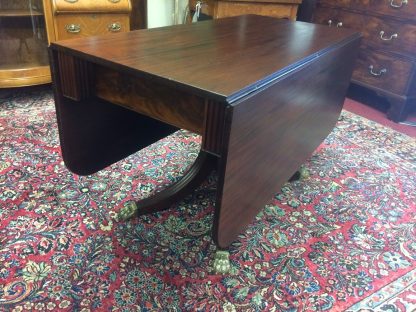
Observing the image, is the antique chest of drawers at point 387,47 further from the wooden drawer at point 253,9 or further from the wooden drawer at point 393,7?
the wooden drawer at point 253,9

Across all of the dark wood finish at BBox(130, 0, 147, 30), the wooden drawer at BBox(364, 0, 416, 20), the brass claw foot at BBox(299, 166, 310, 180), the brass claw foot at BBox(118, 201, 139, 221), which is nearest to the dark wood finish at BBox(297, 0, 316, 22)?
the wooden drawer at BBox(364, 0, 416, 20)

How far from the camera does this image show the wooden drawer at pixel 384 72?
208 cm

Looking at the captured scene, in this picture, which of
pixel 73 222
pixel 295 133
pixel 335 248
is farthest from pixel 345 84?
pixel 73 222

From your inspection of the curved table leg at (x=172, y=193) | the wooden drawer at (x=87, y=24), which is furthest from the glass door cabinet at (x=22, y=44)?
the curved table leg at (x=172, y=193)

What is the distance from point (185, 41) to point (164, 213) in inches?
22.4

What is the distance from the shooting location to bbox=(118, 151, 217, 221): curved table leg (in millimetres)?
1170

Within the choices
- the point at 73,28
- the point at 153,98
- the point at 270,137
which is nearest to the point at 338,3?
the point at 73,28

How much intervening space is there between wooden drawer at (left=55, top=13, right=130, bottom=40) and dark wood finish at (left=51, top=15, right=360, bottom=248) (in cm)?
90

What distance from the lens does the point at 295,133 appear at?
1097 millimetres

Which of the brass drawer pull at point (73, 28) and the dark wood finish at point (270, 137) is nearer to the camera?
the dark wood finish at point (270, 137)

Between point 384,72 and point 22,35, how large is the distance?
2114 millimetres

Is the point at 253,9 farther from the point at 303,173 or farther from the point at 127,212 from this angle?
the point at 127,212

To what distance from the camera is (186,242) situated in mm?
1117

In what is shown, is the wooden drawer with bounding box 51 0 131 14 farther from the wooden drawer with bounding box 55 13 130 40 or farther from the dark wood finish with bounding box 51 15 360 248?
the dark wood finish with bounding box 51 15 360 248
